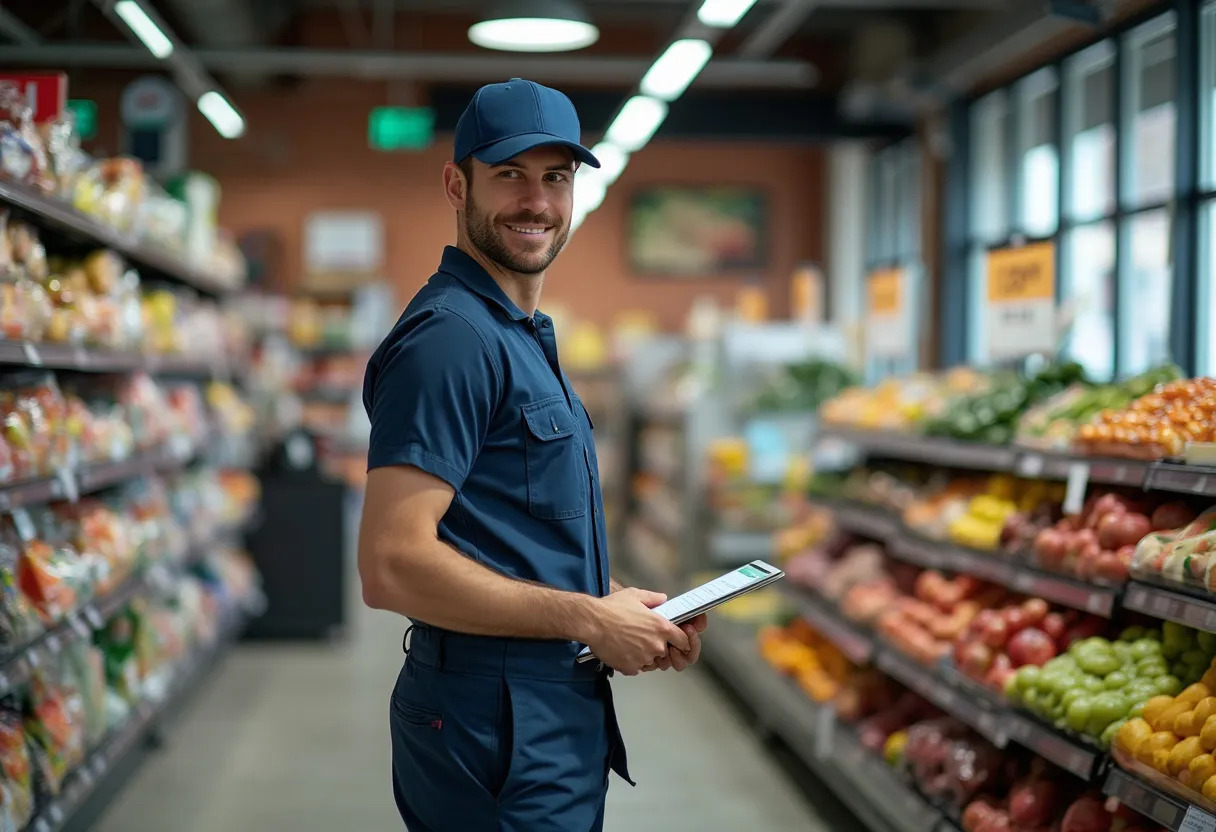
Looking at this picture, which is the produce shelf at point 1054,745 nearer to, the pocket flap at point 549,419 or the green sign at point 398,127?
the pocket flap at point 549,419

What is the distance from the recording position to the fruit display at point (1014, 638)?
3611 mm

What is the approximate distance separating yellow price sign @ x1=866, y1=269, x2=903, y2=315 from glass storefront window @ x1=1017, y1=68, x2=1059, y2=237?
2.39m

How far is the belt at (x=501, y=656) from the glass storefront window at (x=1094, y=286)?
6.18 meters

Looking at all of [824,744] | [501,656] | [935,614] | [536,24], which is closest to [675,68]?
[536,24]

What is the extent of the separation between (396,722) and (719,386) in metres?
6.23

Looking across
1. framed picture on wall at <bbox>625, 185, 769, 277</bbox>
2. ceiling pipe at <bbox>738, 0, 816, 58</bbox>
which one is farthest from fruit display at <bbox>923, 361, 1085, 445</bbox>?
framed picture on wall at <bbox>625, 185, 769, 277</bbox>

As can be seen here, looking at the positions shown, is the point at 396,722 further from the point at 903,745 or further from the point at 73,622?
the point at 903,745

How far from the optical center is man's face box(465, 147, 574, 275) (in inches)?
81.4

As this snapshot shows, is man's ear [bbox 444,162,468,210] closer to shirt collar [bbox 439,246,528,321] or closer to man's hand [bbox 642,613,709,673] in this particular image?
shirt collar [bbox 439,246,528,321]

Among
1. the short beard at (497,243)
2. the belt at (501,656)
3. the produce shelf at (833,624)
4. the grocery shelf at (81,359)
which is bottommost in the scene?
the produce shelf at (833,624)

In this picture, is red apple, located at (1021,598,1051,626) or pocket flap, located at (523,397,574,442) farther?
red apple, located at (1021,598,1051,626)

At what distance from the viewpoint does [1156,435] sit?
3.18 metres

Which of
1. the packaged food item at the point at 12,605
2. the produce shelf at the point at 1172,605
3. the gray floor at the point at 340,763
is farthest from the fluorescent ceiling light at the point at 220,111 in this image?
the produce shelf at the point at 1172,605

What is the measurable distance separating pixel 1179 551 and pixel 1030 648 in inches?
32.1
